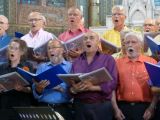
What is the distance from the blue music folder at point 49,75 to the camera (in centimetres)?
446

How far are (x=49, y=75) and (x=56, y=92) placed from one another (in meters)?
0.30

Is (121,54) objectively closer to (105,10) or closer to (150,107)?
(150,107)

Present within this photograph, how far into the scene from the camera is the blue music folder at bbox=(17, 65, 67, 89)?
4456 mm

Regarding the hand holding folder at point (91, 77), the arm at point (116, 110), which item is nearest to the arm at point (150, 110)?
the arm at point (116, 110)

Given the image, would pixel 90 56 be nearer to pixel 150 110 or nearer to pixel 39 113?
pixel 150 110

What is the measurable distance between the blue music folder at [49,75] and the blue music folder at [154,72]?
35.0 inches

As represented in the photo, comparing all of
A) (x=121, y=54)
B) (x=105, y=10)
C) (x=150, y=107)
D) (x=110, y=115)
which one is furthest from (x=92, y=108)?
(x=105, y=10)

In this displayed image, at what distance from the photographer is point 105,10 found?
51.5ft

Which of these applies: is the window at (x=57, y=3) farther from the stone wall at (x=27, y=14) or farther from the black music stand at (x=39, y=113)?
the black music stand at (x=39, y=113)

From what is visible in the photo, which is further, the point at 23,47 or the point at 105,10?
the point at 105,10

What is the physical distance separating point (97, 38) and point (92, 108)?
2.41ft

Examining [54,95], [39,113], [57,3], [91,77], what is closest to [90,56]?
[91,77]

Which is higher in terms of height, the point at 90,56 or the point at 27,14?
the point at 27,14

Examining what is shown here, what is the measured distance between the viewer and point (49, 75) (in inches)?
178
